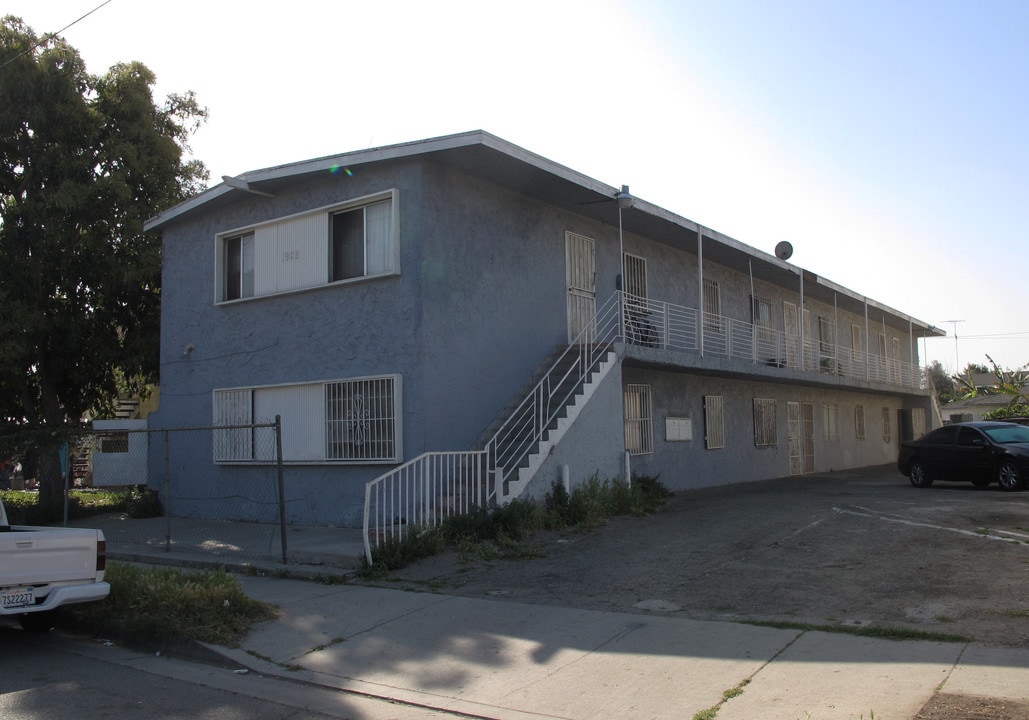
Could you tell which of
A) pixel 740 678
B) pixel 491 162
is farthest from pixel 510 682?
pixel 491 162

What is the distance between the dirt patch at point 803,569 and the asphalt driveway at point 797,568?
2 cm

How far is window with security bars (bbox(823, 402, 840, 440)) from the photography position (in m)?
26.4

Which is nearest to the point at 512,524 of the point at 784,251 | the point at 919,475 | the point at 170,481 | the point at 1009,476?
the point at 170,481

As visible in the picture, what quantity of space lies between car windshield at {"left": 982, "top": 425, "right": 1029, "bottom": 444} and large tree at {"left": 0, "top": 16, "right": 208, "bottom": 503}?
17373 mm

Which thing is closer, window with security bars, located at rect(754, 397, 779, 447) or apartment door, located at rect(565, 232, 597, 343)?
apartment door, located at rect(565, 232, 597, 343)

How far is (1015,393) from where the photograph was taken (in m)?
7.46

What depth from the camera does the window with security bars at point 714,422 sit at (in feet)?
64.4

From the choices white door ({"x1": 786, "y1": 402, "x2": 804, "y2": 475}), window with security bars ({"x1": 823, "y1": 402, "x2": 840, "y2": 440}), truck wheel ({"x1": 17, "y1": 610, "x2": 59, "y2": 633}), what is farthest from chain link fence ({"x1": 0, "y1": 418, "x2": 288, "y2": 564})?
window with security bars ({"x1": 823, "y1": 402, "x2": 840, "y2": 440})

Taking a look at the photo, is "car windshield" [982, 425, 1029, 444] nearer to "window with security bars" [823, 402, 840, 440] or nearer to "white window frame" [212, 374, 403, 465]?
"window with security bars" [823, 402, 840, 440]

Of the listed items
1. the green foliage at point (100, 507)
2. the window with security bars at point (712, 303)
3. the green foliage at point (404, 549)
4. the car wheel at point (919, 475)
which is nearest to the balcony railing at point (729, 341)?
the window with security bars at point (712, 303)

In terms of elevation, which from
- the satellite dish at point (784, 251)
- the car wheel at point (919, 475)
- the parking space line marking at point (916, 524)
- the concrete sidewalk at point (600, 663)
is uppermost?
the satellite dish at point (784, 251)

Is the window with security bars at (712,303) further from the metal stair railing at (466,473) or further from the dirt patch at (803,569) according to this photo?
the dirt patch at (803,569)

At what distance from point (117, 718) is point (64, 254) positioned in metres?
14.1

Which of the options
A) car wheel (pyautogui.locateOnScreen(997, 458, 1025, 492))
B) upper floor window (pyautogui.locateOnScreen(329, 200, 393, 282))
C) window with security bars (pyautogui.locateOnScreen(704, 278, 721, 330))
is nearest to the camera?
upper floor window (pyautogui.locateOnScreen(329, 200, 393, 282))
